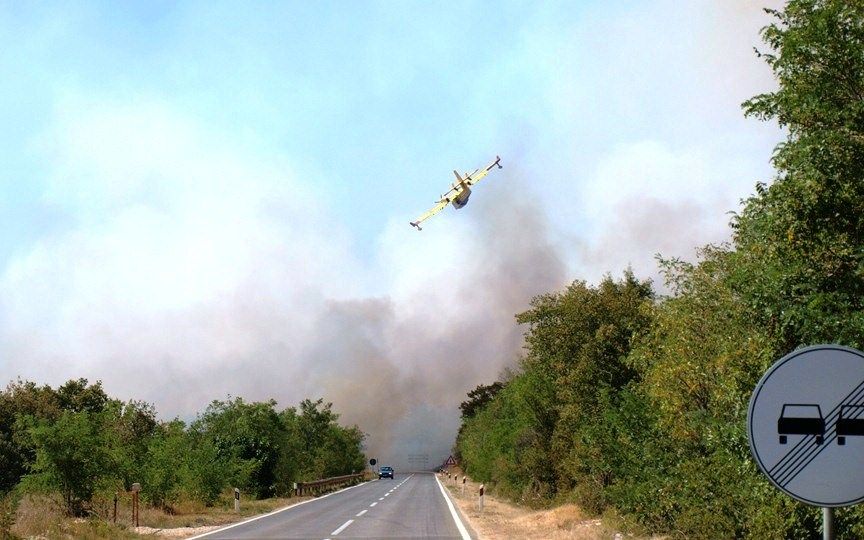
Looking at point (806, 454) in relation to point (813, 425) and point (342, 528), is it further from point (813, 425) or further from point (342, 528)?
point (342, 528)

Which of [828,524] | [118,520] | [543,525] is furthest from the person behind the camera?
[543,525]

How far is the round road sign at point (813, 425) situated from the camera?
13.8 ft

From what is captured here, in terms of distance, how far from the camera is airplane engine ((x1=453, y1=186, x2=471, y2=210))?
26500mm

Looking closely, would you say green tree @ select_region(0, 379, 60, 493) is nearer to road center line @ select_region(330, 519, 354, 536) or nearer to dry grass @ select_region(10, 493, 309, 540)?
dry grass @ select_region(10, 493, 309, 540)

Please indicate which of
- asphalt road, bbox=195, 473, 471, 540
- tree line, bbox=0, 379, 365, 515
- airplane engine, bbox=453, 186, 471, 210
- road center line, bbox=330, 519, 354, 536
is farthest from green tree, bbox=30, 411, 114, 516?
airplane engine, bbox=453, 186, 471, 210

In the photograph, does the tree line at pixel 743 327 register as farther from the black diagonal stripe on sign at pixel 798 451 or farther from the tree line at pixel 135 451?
the tree line at pixel 135 451

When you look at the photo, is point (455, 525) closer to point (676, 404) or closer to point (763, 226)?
point (676, 404)

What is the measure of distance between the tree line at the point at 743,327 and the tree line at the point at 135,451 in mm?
14958

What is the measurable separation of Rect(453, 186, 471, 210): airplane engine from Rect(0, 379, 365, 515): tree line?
1294cm

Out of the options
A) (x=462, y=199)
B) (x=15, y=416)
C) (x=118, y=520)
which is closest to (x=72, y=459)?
(x=118, y=520)

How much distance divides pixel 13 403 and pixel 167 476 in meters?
35.9

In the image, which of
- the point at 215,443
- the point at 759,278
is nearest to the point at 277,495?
the point at 215,443

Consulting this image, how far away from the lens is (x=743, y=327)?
468 inches

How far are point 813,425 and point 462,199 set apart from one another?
2335 cm
